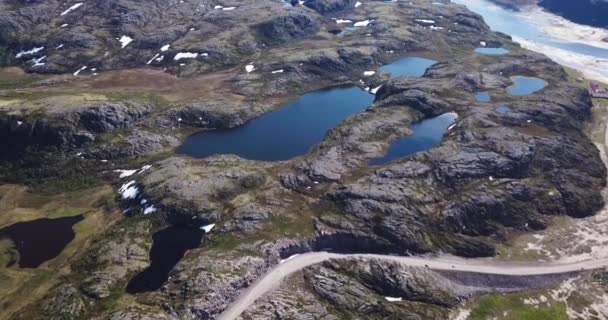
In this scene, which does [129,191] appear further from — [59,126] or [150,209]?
[59,126]

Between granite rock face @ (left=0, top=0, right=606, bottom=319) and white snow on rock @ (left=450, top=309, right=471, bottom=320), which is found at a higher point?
granite rock face @ (left=0, top=0, right=606, bottom=319)

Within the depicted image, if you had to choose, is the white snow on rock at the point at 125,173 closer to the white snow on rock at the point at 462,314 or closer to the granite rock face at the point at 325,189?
the granite rock face at the point at 325,189

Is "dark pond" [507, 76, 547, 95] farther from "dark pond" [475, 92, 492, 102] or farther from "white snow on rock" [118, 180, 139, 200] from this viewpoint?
"white snow on rock" [118, 180, 139, 200]

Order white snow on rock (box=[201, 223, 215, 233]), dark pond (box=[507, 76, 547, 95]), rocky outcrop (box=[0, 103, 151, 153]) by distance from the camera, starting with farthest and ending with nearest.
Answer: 1. dark pond (box=[507, 76, 547, 95])
2. rocky outcrop (box=[0, 103, 151, 153])
3. white snow on rock (box=[201, 223, 215, 233])

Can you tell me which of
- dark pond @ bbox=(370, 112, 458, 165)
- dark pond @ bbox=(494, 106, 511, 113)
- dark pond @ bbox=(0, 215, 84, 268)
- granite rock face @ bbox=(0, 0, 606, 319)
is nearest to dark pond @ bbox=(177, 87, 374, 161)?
granite rock face @ bbox=(0, 0, 606, 319)

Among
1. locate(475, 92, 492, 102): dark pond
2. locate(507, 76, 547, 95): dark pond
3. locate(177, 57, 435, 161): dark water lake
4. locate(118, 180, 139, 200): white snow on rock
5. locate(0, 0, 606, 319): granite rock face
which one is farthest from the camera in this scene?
locate(507, 76, 547, 95): dark pond

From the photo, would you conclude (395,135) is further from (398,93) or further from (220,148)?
(220,148)

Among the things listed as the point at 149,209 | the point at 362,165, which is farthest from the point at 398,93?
the point at 149,209

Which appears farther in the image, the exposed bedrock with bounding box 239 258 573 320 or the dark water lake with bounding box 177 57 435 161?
the dark water lake with bounding box 177 57 435 161
